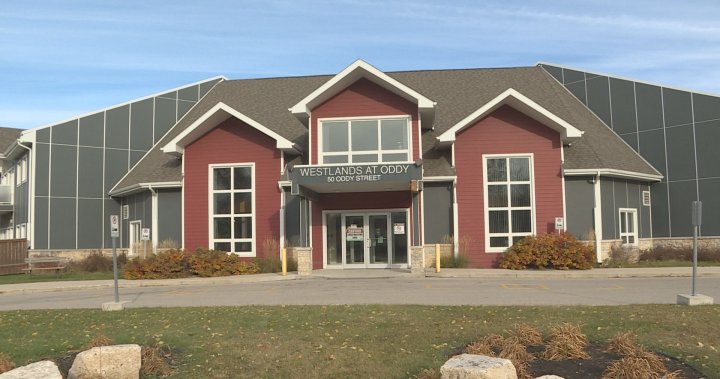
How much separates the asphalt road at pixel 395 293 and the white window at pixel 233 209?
5.45m

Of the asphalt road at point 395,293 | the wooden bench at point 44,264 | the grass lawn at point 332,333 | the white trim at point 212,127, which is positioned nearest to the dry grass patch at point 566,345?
the grass lawn at point 332,333

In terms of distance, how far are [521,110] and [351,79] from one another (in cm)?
684

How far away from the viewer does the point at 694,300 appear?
10.9m

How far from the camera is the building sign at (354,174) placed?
20.7 m

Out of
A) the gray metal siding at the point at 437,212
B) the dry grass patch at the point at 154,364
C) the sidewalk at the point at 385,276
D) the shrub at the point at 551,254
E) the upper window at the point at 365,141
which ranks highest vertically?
the upper window at the point at 365,141

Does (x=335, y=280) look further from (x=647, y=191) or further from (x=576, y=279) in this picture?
(x=647, y=191)

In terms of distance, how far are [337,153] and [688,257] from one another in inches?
590

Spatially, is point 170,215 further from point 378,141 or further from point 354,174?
point 378,141

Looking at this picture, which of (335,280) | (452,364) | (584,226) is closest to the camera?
(452,364)

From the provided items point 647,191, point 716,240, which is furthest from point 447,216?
point 716,240

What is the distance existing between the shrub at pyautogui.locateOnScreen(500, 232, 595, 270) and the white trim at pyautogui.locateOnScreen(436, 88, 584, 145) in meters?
4.09

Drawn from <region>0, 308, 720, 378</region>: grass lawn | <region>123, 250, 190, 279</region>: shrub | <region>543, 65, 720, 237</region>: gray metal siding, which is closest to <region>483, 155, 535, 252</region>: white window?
<region>543, 65, 720, 237</region>: gray metal siding

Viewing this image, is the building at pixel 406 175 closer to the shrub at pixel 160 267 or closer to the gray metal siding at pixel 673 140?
the gray metal siding at pixel 673 140

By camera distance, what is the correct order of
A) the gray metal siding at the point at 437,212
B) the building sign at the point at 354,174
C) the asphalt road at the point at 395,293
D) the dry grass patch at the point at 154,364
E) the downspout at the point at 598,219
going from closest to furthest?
the dry grass patch at the point at 154,364 < the asphalt road at the point at 395,293 < the building sign at the point at 354,174 < the downspout at the point at 598,219 < the gray metal siding at the point at 437,212
